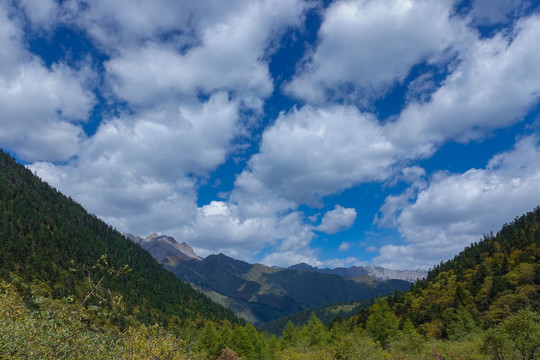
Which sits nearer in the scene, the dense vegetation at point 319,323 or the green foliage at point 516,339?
the dense vegetation at point 319,323

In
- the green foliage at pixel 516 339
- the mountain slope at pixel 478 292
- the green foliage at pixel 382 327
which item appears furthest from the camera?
the green foliage at pixel 382 327

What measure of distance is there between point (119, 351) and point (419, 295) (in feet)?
539

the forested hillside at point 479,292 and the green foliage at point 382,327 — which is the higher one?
the forested hillside at point 479,292

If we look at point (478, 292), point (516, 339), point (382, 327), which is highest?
point (478, 292)

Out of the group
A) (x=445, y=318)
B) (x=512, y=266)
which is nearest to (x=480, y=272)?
(x=512, y=266)

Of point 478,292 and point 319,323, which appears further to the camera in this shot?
point 478,292

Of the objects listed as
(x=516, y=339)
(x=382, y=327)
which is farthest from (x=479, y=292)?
(x=516, y=339)

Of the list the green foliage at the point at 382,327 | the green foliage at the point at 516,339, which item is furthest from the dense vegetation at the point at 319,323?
the green foliage at the point at 382,327

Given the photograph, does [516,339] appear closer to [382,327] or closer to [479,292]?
[382,327]

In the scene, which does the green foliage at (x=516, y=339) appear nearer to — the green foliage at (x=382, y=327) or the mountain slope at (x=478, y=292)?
the mountain slope at (x=478, y=292)

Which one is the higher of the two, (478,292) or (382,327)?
(478,292)

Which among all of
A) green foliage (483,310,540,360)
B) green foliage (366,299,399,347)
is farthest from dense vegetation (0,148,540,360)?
green foliage (366,299,399,347)

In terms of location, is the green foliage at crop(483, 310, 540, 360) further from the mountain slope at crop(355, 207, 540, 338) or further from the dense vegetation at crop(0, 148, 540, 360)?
the mountain slope at crop(355, 207, 540, 338)

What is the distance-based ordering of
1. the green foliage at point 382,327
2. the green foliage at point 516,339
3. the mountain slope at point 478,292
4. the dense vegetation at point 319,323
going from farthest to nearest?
the green foliage at point 382,327
the mountain slope at point 478,292
the green foliage at point 516,339
the dense vegetation at point 319,323
